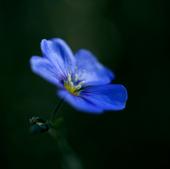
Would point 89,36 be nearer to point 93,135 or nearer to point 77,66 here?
point 93,135

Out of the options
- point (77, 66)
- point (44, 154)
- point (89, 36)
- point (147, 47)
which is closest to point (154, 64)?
point (147, 47)

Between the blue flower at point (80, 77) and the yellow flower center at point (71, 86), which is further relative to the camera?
the yellow flower center at point (71, 86)

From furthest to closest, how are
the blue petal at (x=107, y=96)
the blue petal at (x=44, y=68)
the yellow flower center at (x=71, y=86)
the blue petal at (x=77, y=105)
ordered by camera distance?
the yellow flower center at (x=71, y=86), the blue petal at (x=107, y=96), the blue petal at (x=44, y=68), the blue petal at (x=77, y=105)

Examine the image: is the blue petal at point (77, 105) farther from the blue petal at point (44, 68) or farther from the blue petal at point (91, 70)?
the blue petal at point (91, 70)

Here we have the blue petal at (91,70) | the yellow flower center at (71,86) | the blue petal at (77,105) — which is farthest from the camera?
the blue petal at (91,70)

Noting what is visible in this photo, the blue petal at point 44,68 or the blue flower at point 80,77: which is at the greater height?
the blue petal at point 44,68

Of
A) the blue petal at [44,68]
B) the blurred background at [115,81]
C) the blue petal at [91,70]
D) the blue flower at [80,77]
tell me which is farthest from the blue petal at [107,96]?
the blurred background at [115,81]

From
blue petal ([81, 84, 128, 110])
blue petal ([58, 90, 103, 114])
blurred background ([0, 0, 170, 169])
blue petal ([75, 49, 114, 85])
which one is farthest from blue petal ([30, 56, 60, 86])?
blurred background ([0, 0, 170, 169])

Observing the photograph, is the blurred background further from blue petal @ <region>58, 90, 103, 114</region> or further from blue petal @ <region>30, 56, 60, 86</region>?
blue petal @ <region>58, 90, 103, 114</region>
